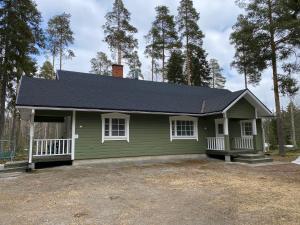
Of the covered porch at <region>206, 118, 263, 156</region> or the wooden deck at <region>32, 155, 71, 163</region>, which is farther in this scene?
the covered porch at <region>206, 118, 263, 156</region>

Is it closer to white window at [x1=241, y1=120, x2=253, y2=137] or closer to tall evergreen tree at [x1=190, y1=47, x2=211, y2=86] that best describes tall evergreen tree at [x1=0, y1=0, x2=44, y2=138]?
white window at [x1=241, y1=120, x2=253, y2=137]

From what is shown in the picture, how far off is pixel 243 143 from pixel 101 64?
22.4m

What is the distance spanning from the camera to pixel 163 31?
26156 millimetres

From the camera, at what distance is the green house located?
421 inches

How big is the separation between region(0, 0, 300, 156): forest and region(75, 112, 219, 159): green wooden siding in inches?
210

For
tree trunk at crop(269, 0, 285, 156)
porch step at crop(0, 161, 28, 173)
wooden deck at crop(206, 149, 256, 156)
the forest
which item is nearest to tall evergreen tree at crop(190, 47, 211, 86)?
the forest

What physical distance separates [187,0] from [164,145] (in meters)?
17.7

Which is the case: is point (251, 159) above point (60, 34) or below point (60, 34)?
below

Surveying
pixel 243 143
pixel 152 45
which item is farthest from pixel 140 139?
pixel 152 45

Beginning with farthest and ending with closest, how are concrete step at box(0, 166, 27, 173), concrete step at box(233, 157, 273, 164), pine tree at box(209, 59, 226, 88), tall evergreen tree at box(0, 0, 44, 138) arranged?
pine tree at box(209, 59, 226, 88) < tall evergreen tree at box(0, 0, 44, 138) < concrete step at box(233, 157, 273, 164) < concrete step at box(0, 166, 27, 173)

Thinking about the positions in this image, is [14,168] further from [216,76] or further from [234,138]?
[216,76]

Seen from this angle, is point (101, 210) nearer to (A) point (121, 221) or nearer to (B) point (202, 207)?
(A) point (121, 221)

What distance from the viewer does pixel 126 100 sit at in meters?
12.6

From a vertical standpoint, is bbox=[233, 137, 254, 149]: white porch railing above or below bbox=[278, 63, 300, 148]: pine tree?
below
